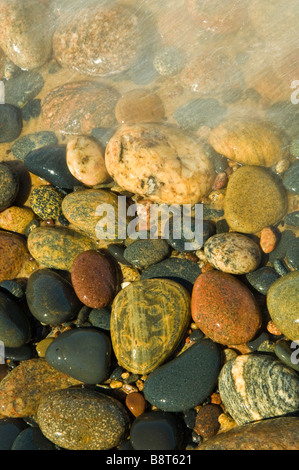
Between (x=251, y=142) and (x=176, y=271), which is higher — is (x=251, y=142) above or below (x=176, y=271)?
above

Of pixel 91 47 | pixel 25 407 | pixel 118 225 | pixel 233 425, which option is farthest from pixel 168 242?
pixel 91 47

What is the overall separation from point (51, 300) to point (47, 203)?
4.59 feet

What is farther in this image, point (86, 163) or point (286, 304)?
point (86, 163)

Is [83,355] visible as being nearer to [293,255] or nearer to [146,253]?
[146,253]

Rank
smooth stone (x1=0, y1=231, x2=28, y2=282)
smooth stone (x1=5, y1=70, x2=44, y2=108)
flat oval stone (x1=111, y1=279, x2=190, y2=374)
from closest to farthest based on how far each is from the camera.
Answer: flat oval stone (x1=111, y1=279, x2=190, y2=374) → smooth stone (x1=0, y1=231, x2=28, y2=282) → smooth stone (x1=5, y1=70, x2=44, y2=108)

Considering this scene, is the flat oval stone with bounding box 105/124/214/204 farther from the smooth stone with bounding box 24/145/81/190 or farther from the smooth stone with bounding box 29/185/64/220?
the smooth stone with bounding box 29/185/64/220

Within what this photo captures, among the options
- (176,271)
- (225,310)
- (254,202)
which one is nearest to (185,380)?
(225,310)

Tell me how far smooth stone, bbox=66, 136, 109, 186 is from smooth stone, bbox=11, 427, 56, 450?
307cm

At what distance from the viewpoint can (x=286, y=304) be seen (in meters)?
3.99

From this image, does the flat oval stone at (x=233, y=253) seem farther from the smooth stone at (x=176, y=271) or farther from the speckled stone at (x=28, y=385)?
the speckled stone at (x=28, y=385)

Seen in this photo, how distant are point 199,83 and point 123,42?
54.5 inches

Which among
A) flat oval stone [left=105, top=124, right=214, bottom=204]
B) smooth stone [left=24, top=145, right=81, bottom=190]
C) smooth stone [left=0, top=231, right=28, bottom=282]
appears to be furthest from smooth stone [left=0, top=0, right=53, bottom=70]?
smooth stone [left=0, top=231, right=28, bottom=282]

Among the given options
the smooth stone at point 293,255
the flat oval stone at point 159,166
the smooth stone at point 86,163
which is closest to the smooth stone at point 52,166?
the smooth stone at point 86,163

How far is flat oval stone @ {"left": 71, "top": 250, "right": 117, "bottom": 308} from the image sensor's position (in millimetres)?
4574
